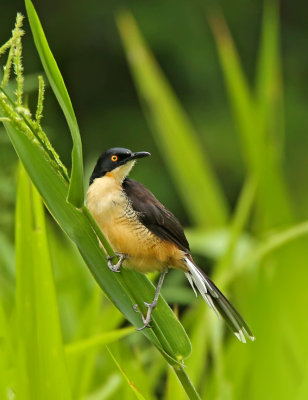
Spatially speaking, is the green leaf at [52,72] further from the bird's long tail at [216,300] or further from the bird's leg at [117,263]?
the bird's long tail at [216,300]

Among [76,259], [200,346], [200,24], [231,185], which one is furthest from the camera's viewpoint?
[200,24]

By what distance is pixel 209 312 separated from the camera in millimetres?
1668

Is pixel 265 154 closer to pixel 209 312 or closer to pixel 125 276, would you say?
pixel 209 312

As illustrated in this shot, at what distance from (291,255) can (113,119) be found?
4.67 metres

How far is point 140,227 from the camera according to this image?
105 cm

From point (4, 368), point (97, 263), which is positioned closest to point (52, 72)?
point (97, 263)

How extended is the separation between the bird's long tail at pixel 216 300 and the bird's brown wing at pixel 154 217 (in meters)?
0.04

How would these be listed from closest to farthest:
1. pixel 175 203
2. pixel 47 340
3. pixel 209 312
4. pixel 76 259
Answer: pixel 47 340 → pixel 209 312 → pixel 76 259 → pixel 175 203

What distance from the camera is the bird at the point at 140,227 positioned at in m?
1.01

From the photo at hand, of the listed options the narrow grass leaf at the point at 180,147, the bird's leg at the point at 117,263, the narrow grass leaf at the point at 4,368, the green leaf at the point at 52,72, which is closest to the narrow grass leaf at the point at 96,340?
the narrow grass leaf at the point at 4,368

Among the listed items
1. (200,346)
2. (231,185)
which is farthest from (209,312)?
(231,185)

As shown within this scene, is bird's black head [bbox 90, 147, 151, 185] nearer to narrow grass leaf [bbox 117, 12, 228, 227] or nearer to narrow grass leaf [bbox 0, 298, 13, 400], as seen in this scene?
narrow grass leaf [bbox 0, 298, 13, 400]

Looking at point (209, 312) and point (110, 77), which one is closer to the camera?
point (209, 312)

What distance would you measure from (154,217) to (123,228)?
6cm
